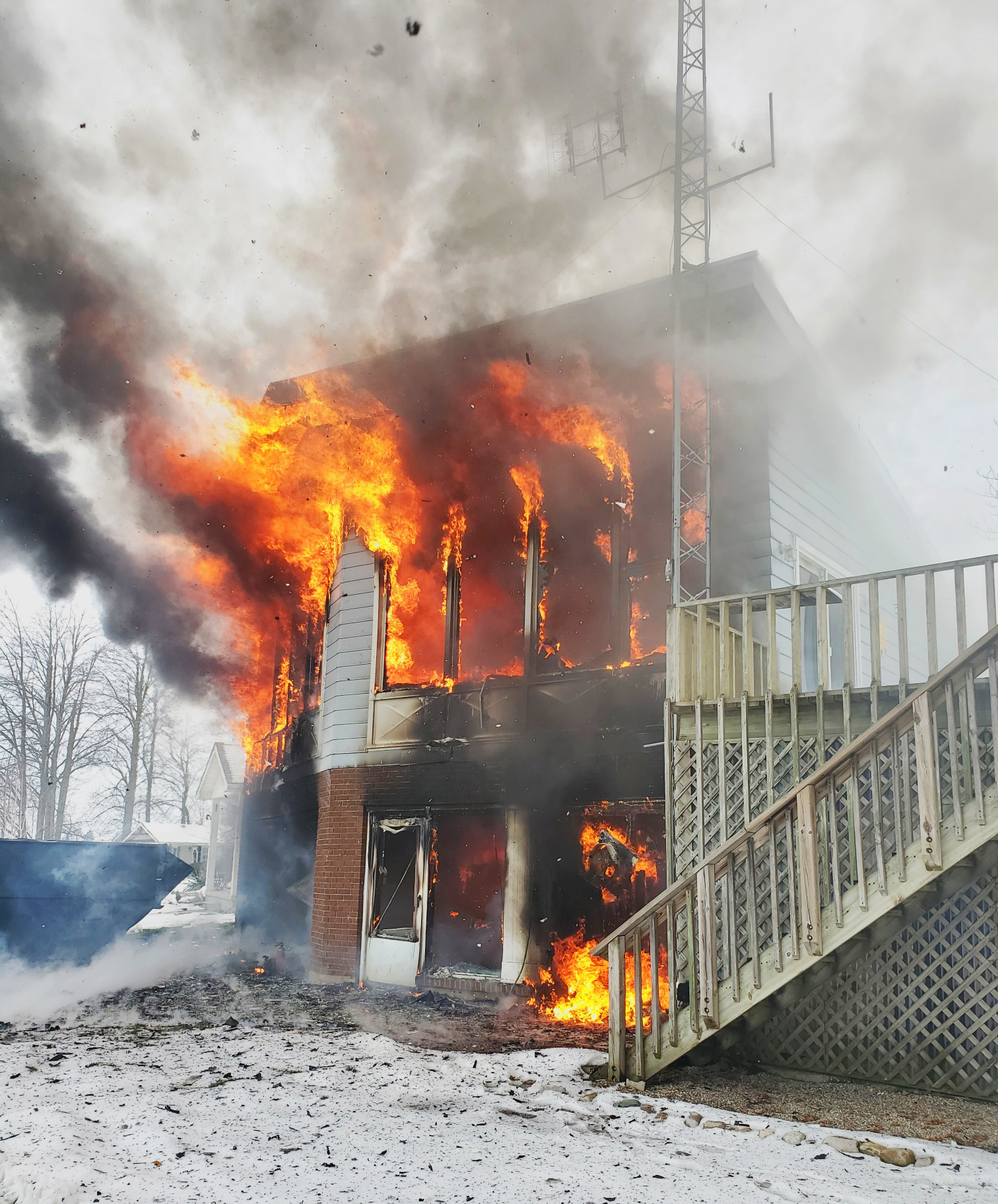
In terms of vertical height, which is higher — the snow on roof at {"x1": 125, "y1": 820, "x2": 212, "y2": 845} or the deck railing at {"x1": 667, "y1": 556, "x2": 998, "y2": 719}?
the deck railing at {"x1": 667, "y1": 556, "x2": 998, "y2": 719}

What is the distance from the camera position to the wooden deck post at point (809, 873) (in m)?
5.89

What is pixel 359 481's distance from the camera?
1312 centimetres

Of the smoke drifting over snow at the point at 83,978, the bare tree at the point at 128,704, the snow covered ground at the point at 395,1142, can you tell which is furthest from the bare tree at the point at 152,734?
the snow covered ground at the point at 395,1142

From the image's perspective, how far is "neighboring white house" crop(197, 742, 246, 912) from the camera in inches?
1097

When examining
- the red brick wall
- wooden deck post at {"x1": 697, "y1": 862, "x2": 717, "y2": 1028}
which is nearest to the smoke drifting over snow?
the red brick wall

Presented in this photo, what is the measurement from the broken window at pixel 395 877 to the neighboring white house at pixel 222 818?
1535 cm

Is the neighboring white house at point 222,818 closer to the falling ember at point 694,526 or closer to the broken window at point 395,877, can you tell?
the broken window at point 395,877

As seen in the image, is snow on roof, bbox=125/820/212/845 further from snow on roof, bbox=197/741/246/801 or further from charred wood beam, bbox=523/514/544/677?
charred wood beam, bbox=523/514/544/677

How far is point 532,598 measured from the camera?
1158cm

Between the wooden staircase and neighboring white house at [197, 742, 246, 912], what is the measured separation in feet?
70.6

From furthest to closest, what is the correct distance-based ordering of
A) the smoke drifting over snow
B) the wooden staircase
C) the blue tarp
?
the blue tarp
the smoke drifting over snow
the wooden staircase

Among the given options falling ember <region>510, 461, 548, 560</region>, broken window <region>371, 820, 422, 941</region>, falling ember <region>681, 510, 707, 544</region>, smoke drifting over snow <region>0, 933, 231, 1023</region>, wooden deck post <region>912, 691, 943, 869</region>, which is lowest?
smoke drifting over snow <region>0, 933, 231, 1023</region>

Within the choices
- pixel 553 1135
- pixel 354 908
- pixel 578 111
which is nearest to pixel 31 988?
pixel 354 908

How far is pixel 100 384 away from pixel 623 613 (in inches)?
369
